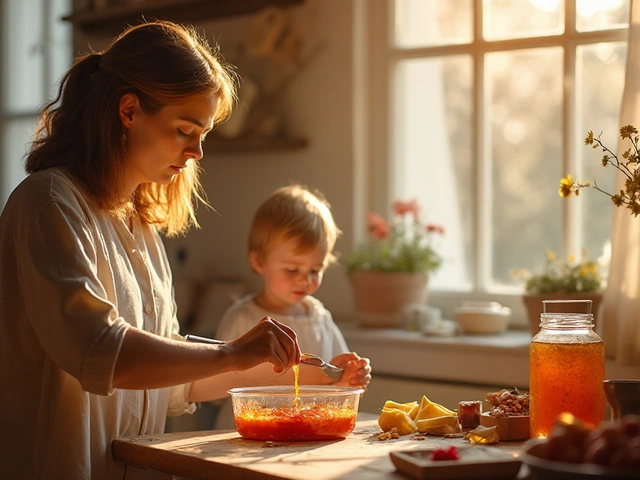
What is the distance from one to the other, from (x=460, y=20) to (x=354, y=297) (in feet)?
3.51

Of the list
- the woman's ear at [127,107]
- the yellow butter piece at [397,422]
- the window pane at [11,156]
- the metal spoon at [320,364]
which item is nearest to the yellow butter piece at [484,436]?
the yellow butter piece at [397,422]

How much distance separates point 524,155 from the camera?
2939 millimetres

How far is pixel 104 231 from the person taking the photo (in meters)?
1.72

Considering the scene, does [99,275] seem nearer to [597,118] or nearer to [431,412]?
[431,412]

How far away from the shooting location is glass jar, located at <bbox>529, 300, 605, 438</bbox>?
5.21ft

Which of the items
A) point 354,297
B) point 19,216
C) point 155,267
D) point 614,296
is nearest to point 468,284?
point 354,297

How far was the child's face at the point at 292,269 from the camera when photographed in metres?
2.30

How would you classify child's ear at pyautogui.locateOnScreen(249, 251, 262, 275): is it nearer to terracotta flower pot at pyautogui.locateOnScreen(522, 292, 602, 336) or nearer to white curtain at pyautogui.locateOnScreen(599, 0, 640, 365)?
terracotta flower pot at pyautogui.locateOnScreen(522, 292, 602, 336)

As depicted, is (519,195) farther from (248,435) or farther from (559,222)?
(248,435)

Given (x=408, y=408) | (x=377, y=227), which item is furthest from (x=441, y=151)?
(x=408, y=408)

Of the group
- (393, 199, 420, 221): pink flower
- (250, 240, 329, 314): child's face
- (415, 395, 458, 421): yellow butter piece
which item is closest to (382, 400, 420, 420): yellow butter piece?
(415, 395, 458, 421): yellow butter piece

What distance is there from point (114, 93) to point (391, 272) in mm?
1477

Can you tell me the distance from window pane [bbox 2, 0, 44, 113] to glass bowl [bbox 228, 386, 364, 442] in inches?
127

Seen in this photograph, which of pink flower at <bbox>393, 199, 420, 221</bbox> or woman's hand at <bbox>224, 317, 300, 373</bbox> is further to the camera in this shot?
pink flower at <bbox>393, 199, 420, 221</bbox>
